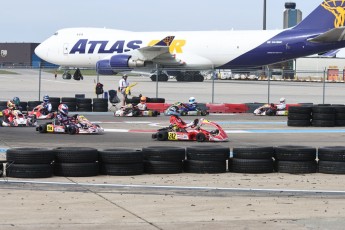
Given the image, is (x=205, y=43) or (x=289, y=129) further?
(x=205, y=43)

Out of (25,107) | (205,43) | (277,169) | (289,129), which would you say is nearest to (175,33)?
(205,43)

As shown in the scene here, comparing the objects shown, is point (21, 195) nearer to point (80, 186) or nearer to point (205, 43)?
point (80, 186)

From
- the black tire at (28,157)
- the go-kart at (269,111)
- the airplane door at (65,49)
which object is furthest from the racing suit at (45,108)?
the airplane door at (65,49)

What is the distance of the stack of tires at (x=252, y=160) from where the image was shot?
46.1ft

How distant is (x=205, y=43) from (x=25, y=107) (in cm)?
3174

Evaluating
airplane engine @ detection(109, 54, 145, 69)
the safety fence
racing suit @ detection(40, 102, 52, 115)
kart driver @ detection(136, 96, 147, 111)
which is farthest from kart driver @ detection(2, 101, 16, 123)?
airplane engine @ detection(109, 54, 145, 69)

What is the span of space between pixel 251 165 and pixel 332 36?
4172 centimetres

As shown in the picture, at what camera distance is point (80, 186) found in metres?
12.3

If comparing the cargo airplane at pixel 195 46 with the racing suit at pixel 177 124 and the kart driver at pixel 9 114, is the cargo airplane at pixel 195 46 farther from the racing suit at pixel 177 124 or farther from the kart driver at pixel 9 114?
the racing suit at pixel 177 124

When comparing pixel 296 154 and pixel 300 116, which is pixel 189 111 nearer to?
pixel 300 116

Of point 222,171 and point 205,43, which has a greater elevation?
point 205,43

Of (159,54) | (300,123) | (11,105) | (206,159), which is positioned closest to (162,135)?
(206,159)

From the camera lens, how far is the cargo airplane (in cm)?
5612

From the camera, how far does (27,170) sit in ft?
42.7
